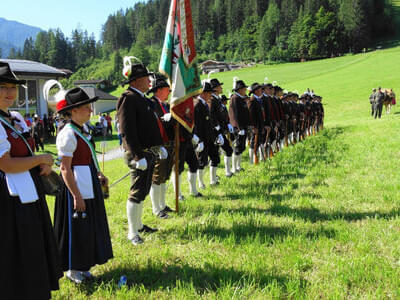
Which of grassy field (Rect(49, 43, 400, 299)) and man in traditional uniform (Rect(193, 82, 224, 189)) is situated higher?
man in traditional uniform (Rect(193, 82, 224, 189))

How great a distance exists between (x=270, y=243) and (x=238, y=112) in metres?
5.84

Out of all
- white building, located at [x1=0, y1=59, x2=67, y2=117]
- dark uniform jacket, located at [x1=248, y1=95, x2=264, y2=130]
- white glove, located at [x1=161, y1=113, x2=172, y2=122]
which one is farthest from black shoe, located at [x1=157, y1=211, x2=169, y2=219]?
white building, located at [x1=0, y1=59, x2=67, y2=117]

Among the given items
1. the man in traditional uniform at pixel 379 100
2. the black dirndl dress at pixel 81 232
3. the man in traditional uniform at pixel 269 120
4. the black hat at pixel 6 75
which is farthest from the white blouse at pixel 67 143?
the man in traditional uniform at pixel 379 100

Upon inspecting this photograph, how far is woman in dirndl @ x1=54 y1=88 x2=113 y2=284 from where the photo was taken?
12.1ft

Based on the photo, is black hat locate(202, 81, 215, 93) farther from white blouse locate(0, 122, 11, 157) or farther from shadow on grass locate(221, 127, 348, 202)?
white blouse locate(0, 122, 11, 157)

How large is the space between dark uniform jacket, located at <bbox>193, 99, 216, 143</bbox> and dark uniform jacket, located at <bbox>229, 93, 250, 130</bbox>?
195 cm

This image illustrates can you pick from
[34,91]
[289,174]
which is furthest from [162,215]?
[34,91]

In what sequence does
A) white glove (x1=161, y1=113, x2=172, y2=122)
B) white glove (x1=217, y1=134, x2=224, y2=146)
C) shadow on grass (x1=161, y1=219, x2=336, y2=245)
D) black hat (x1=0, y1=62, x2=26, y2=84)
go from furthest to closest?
white glove (x1=217, y1=134, x2=224, y2=146) < white glove (x1=161, y1=113, x2=172, y2=122) < shadow on grass (x1=161, y1=219, x2=336, y2=245) < black hat (x1=0, y1=62, x2=26, y2=84)

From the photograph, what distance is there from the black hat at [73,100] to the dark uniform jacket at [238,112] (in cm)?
642

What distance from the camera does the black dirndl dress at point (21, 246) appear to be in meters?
2.90

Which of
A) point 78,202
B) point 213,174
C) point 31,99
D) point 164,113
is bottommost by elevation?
point 213,174

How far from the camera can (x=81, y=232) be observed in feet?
12.3

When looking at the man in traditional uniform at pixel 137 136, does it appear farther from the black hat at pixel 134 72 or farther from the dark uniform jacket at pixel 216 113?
the dark uniform jacket at pixel 216 113

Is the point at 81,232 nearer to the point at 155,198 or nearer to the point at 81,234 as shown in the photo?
the point at 81,234
